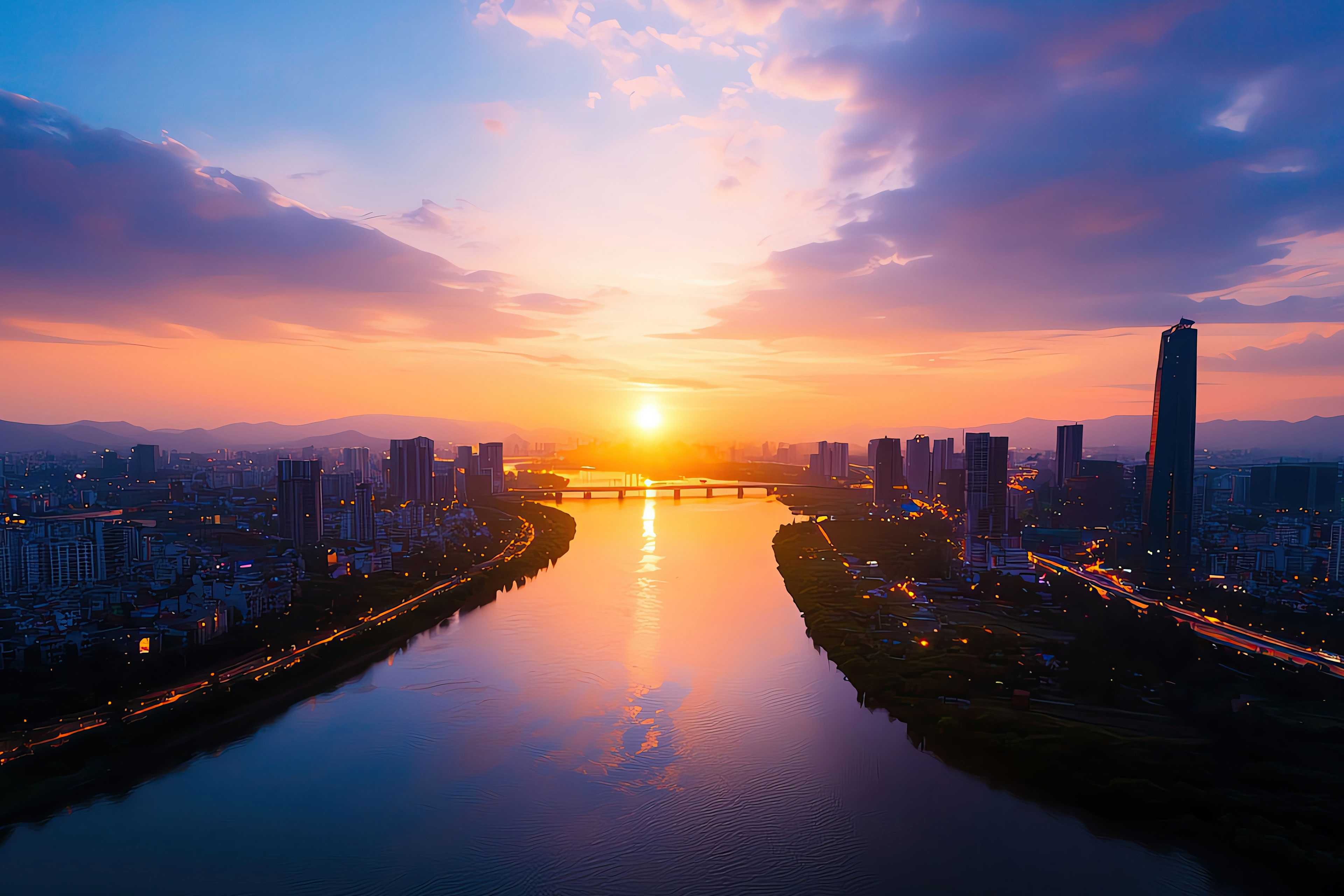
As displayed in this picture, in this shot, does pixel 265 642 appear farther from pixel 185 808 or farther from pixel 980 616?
pixel 980 616

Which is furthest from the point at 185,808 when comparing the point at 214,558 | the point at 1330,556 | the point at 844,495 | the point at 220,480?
the point at 844,495

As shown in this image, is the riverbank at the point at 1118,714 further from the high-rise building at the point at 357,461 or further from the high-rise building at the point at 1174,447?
the high-rise building at the point at 357,461

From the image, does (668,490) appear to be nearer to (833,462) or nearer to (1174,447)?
(833,462)

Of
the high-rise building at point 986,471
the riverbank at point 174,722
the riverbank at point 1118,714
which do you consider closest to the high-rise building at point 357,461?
the riverbank at point 174,722

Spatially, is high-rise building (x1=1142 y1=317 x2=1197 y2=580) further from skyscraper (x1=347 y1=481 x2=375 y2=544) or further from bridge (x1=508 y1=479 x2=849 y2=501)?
bridge (x1=508 y1=479 x2=849 y2=501)

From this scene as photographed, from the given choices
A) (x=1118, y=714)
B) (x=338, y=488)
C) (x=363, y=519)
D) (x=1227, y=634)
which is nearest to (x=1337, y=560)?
(x=1227, y=634)

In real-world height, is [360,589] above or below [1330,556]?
below
